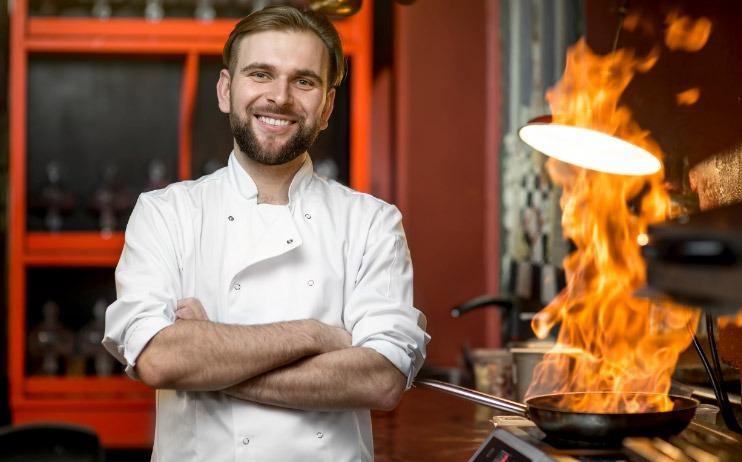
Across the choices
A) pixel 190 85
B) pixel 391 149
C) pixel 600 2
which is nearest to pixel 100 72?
pixel 190 85

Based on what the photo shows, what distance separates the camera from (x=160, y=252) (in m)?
1.72

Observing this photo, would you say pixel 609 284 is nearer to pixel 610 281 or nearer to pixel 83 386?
pixel 610 281

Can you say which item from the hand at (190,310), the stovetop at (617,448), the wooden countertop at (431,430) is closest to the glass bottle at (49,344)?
the wooden countertop at (431,430)

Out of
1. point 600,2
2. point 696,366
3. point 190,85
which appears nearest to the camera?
point 696,366

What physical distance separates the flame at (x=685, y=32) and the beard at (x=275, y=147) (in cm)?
90

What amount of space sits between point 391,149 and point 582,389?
8.66 feet

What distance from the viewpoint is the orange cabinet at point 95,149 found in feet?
12.2

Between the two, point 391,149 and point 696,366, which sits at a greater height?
point 391,149

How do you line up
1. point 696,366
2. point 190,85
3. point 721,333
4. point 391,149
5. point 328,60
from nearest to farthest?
point 721,333
point 328,60
point 696,366
point 190,85
point 391,149

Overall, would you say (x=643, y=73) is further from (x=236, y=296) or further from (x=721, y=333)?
(x=236, y=296)

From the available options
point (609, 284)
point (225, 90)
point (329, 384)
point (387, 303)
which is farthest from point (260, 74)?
point (609, 284)

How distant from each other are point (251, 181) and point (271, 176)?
1.7 inches

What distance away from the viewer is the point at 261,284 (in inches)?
70.0

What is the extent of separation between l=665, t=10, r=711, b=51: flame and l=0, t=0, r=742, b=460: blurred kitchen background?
1161 mm
